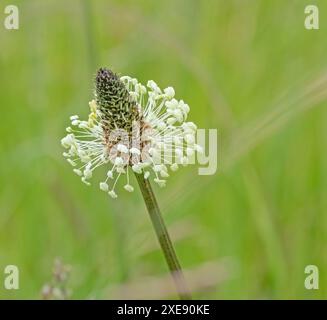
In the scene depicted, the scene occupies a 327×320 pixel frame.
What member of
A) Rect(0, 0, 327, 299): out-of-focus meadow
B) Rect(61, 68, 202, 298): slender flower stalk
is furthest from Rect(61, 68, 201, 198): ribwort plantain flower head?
Rect(0, 0, 327, 299): out-of-focus meadow

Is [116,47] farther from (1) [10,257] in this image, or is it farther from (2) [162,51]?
(1) [10,257]
